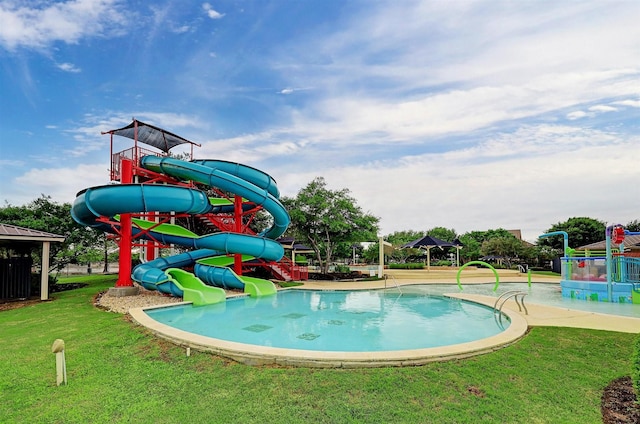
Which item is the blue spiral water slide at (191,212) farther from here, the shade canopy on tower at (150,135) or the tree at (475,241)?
the tree at (475,241)

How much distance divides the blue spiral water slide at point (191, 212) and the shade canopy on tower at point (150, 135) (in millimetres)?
1714

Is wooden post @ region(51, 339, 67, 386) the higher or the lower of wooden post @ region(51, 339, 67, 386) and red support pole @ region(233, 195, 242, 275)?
the lower

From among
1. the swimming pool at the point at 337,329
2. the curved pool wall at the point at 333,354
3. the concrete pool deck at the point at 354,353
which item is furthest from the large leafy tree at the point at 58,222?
the curved pool wall at the point at 333,354

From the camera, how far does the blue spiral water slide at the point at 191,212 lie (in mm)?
11711

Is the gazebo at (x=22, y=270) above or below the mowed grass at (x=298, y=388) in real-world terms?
above

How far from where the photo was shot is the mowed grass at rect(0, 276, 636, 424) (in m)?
3.69

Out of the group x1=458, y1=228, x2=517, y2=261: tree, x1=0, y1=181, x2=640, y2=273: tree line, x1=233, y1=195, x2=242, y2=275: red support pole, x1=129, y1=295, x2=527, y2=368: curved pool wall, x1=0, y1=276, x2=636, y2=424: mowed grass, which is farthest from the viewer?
x1=458, y1=228, x2=517, y2=261: tree

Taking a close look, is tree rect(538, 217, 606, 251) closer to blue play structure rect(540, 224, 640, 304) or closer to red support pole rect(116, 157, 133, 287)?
blue play structure rect(540, 224, 640, 304)

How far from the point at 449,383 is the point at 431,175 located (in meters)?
16.4

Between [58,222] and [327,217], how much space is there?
15.2 metres

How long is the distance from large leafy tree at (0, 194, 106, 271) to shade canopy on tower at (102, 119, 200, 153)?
694 cm

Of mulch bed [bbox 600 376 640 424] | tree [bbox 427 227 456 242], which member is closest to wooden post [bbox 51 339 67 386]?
mulch bed [bbox 600 376 640 424]

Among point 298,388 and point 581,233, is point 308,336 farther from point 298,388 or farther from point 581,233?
point 581,233

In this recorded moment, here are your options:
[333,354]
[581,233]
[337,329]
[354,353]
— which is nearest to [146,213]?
[337,329]
